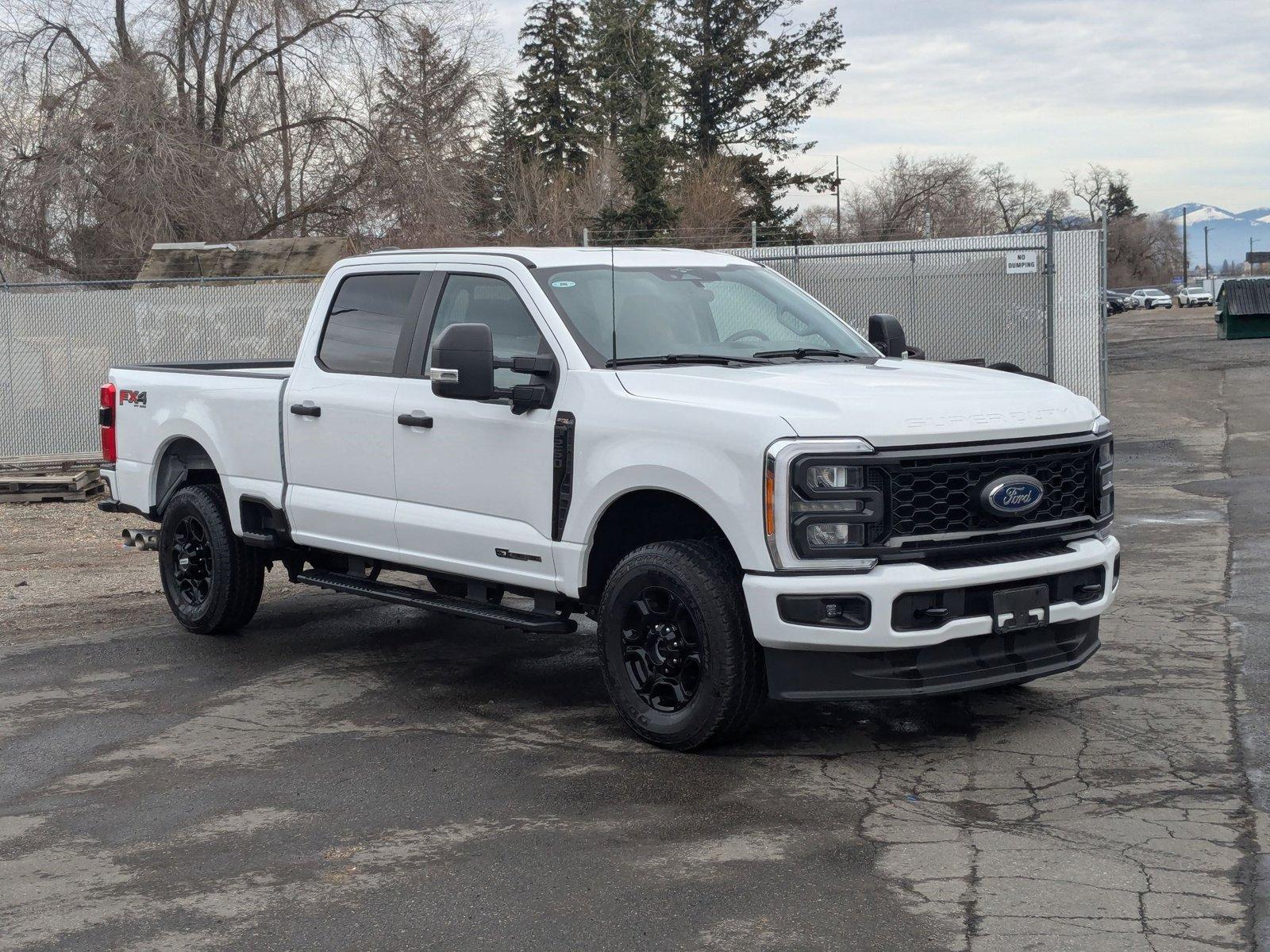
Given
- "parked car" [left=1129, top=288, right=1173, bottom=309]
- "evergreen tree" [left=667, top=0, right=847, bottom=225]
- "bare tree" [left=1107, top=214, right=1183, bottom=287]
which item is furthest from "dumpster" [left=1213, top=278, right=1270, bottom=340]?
"bare tree" [left=1107, top=214, right=1183, bottom=287]

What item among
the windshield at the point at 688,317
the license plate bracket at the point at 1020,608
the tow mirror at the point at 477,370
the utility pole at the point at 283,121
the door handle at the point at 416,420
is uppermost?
the utility pole at the point at 283,121

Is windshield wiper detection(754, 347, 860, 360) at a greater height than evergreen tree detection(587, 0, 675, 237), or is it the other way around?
evergreen tree detection(587, 0, 675, 237)

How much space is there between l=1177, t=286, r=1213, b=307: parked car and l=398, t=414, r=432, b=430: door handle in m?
87.3

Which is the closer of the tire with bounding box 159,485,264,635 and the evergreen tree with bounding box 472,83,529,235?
the tire with bounding box 159,485,264,635

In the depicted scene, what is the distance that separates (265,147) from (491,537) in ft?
76.9

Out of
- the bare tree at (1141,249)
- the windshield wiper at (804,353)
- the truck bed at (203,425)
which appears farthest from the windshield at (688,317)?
the bare tree at (1141,249)

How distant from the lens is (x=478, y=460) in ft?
21.7

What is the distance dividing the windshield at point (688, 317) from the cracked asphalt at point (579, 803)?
64.9 inches

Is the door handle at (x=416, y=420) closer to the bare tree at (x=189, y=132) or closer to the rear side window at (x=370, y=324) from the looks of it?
the rear side window at (x=370, y=324)

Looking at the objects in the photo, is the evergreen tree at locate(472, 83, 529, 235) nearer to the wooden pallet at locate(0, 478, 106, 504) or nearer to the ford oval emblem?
the wooden pallet at locate(0, 478, 106, 504)

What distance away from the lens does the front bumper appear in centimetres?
534

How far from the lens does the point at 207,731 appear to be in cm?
650

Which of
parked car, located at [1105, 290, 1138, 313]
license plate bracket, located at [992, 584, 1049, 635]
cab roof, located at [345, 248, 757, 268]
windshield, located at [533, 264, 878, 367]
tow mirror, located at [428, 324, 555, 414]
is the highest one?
parked car, located at [1105, 290, 1138, 313]

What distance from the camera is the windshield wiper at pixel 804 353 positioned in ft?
21.9
